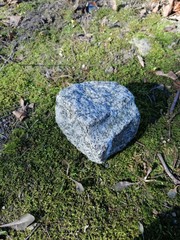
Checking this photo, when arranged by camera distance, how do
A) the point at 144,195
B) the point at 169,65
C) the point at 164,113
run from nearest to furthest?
the point at 144,195, the point at 164,113, the point at 169,65

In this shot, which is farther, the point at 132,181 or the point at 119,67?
the point at 119,67

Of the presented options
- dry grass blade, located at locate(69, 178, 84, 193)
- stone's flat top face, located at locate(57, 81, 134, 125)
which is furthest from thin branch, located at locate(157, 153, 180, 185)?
dry grass blade, located at locate(69, 178, 84, 193)

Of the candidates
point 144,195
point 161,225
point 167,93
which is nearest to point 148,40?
point 167,93

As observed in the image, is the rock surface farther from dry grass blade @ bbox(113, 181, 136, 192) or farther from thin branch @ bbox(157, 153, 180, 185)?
thin branch @ bbox(157, 153, 180, 185)

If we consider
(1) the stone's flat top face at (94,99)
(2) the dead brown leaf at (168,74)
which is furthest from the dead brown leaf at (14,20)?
(2) the dead brown leaf at (168,74)

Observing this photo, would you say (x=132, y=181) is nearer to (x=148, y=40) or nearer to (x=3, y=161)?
(x=3, y=161)

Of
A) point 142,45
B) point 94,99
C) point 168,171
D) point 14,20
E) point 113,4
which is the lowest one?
point 168,171

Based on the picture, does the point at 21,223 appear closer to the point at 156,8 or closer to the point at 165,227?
the point at 165,227

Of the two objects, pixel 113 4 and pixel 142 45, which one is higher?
pixel 113 4

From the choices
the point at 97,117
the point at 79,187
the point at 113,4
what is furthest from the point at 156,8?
the point at 79,187
